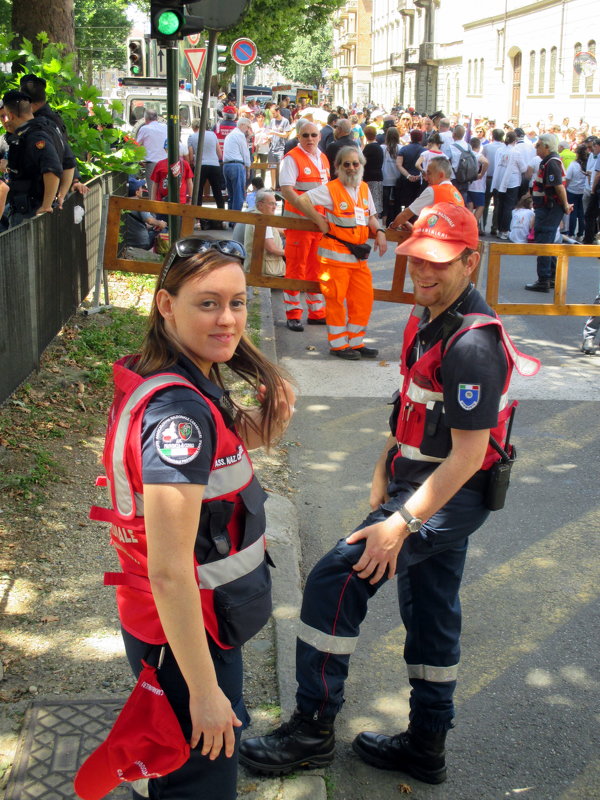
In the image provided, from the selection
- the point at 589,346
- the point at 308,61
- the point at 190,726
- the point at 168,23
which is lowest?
the point at 589,346

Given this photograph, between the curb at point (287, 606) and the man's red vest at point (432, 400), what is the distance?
44.6 inches

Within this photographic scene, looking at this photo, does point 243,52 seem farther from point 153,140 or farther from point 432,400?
point 432,400

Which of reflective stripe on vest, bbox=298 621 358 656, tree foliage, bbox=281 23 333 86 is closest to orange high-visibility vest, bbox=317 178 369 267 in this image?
reflective stripe on vest, bbox=298 621 358 656

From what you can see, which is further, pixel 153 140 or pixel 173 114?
pixel 153 140

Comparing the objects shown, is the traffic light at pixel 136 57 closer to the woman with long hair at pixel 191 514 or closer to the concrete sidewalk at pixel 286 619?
the concrete sidewalk at pixel 286 619

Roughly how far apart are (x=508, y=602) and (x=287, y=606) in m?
1.11

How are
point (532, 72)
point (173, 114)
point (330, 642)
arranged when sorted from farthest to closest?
point (532, 72)
point (173, 114)
point (330, 642)

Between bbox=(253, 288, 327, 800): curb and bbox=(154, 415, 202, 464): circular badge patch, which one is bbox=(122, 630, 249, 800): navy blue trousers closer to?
bbox=(154, 415, 202, 464): circular badge patch

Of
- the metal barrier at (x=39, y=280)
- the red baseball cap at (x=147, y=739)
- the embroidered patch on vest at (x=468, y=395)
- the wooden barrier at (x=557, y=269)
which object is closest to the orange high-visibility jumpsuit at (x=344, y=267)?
the wooden barrier at (x=557, y=269)

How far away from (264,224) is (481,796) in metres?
6.58

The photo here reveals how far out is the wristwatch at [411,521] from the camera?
2.72m

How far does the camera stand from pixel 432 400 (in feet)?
9.21

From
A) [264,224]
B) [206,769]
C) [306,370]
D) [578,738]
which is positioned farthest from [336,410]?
[206,769]

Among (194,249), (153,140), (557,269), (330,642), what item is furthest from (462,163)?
(194,249)
